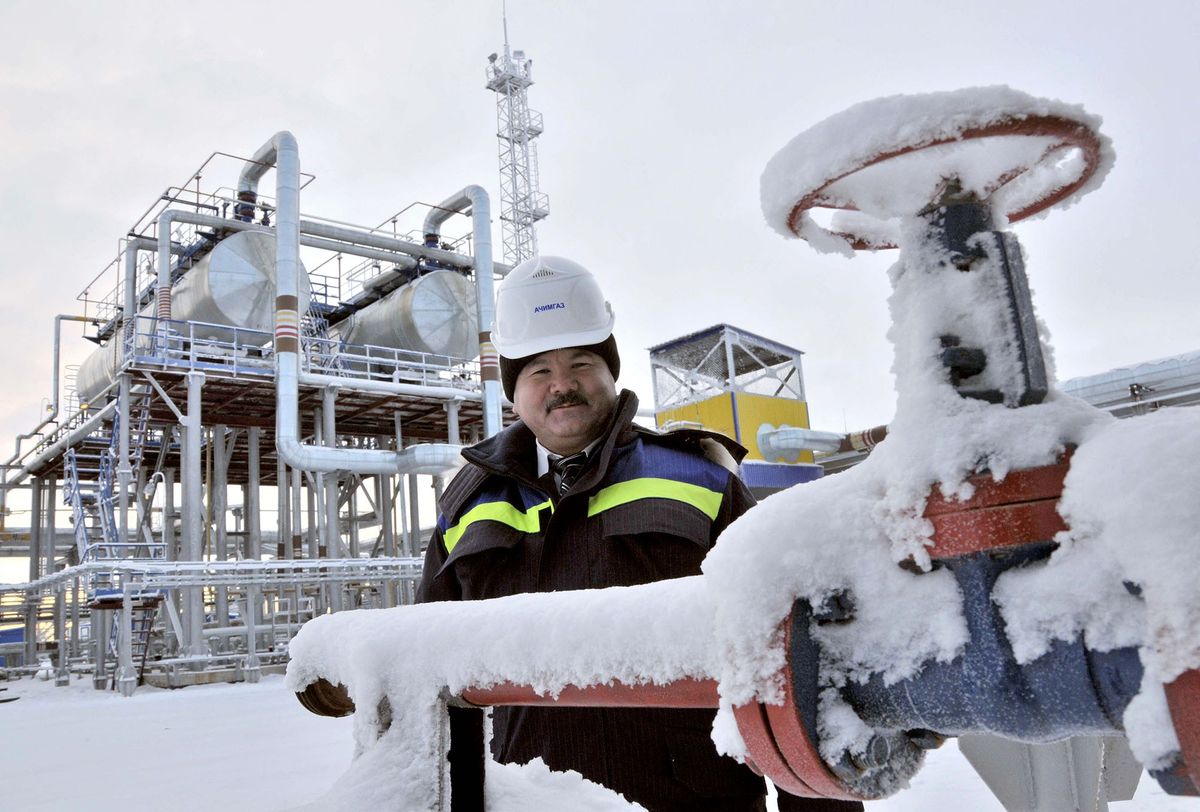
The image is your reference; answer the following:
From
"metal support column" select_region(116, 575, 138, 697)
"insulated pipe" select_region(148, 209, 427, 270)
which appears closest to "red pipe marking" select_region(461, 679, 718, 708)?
"metal support column" select_region(116, 575, 138, 697)

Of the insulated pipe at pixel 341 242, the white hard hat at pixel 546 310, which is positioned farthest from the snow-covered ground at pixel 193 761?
the insulated pipe at pixel 341 242

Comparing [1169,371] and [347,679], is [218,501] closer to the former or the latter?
[1169,371]

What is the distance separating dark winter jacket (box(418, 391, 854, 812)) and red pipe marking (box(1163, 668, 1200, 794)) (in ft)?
4.19

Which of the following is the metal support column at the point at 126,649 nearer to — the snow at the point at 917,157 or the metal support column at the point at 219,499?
the metal support column at the point at 219,499

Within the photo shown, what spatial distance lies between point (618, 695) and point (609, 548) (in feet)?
3.77

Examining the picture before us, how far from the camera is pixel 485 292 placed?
1362 centimetres

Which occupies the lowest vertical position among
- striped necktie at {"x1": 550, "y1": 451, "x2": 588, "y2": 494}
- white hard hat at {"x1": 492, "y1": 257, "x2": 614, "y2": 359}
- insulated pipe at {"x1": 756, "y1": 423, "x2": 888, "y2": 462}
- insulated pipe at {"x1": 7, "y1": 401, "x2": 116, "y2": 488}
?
striped necktie at {"x1": 550, "y1": 451, "x2": 588, "y2": 494}

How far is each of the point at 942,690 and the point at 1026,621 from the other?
0.24 ft

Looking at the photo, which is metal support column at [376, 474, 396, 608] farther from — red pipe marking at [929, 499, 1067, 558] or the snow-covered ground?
red pipe marking at [929, 499, 1067, 558]

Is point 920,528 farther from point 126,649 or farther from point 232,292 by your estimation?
point 232,292

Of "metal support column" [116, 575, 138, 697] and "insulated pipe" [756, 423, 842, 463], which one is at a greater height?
"insulated pipe" [756, 423, 842, 463]

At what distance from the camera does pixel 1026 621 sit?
1.61ft

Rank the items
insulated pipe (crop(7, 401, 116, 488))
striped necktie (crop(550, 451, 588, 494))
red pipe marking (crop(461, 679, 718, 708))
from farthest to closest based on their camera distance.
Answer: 1. insulated pipe (crop(7, 401, 116, 488))
2. striped necktie (crop(550, 451, 588, 494))
3. red pipe marking (crop(461, 679, 718, 708))

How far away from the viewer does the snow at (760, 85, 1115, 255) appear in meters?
0.56
